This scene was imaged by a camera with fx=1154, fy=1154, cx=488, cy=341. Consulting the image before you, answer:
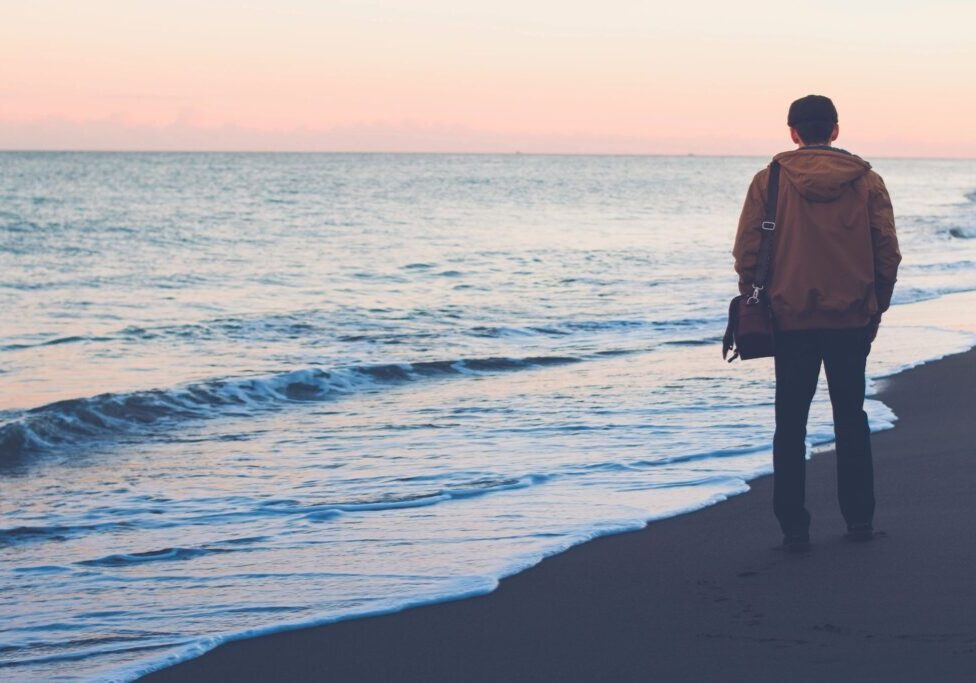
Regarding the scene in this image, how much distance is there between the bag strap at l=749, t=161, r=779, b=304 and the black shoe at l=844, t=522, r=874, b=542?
1059 millimetres

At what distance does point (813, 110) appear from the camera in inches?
177

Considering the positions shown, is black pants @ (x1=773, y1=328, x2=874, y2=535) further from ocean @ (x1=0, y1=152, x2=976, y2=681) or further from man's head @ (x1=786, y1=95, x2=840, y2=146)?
ocean @ (x1=0, y1=152, x2=976, y2=681)

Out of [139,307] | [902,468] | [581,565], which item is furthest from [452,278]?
[581,565]

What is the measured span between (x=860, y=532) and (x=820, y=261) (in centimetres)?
115

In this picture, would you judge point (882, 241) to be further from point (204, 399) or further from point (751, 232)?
point (204, 399)

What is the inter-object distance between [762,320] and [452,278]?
662 inches

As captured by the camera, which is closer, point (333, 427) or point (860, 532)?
point (860, 532)

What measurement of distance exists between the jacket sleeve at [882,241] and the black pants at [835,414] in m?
0.19

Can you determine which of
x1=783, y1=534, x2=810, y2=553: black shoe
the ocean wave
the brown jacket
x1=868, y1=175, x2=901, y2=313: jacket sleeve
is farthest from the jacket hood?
the ocean wave

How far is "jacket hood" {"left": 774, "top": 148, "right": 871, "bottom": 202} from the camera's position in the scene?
171 inches

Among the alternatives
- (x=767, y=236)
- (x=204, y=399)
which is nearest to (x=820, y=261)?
(x=767, y=236)

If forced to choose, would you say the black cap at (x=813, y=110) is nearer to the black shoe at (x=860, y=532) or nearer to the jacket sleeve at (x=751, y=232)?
the jacket sleeve at (x=751, y=232)

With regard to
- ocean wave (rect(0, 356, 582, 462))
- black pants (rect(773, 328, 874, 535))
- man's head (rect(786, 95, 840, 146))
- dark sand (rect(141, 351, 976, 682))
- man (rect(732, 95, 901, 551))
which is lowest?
ocean wave (rect(0, 356, 582, 462))

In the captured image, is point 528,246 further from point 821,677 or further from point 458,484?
point 821,677
